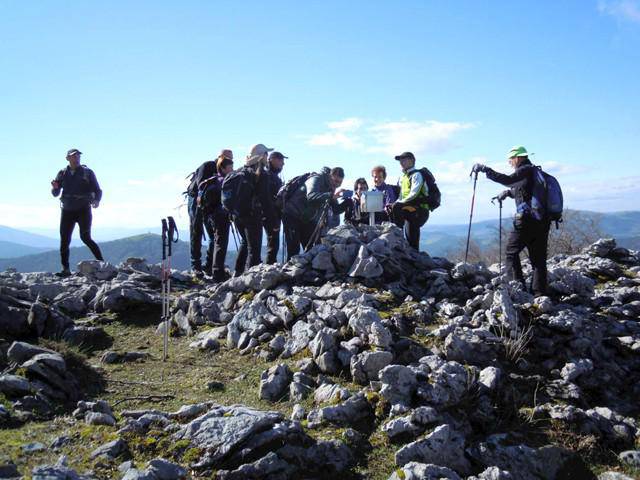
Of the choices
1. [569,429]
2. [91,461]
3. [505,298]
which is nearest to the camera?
[91,461]

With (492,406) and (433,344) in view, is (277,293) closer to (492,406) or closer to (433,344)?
(433,344)

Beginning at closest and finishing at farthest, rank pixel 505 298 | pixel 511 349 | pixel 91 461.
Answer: pixel 91 461 → pixel 511 349 → pixel 505 298

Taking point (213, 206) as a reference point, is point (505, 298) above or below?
below

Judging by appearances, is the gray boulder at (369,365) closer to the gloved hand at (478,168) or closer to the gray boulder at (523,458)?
the gray boulder at (523,458)

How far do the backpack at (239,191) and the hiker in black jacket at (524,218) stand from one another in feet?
17.2

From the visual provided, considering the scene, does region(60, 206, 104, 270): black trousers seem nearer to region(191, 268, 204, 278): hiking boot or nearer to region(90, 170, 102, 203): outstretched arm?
region(90, 170, 102, 203): outstretched arm

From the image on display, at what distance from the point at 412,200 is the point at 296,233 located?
3126 millimetres

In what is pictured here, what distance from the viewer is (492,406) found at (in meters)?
6.98

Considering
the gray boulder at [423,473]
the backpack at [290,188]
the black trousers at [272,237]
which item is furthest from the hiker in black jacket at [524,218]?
the gray boulder at [423,473]

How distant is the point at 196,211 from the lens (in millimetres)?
15328

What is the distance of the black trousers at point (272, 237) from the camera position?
13352 mm

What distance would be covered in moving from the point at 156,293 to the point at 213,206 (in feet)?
9.03

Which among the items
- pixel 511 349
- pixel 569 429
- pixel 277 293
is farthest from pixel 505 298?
pixel 277 293

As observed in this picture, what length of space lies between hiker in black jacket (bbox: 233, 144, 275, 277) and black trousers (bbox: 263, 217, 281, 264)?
33 centimetres
